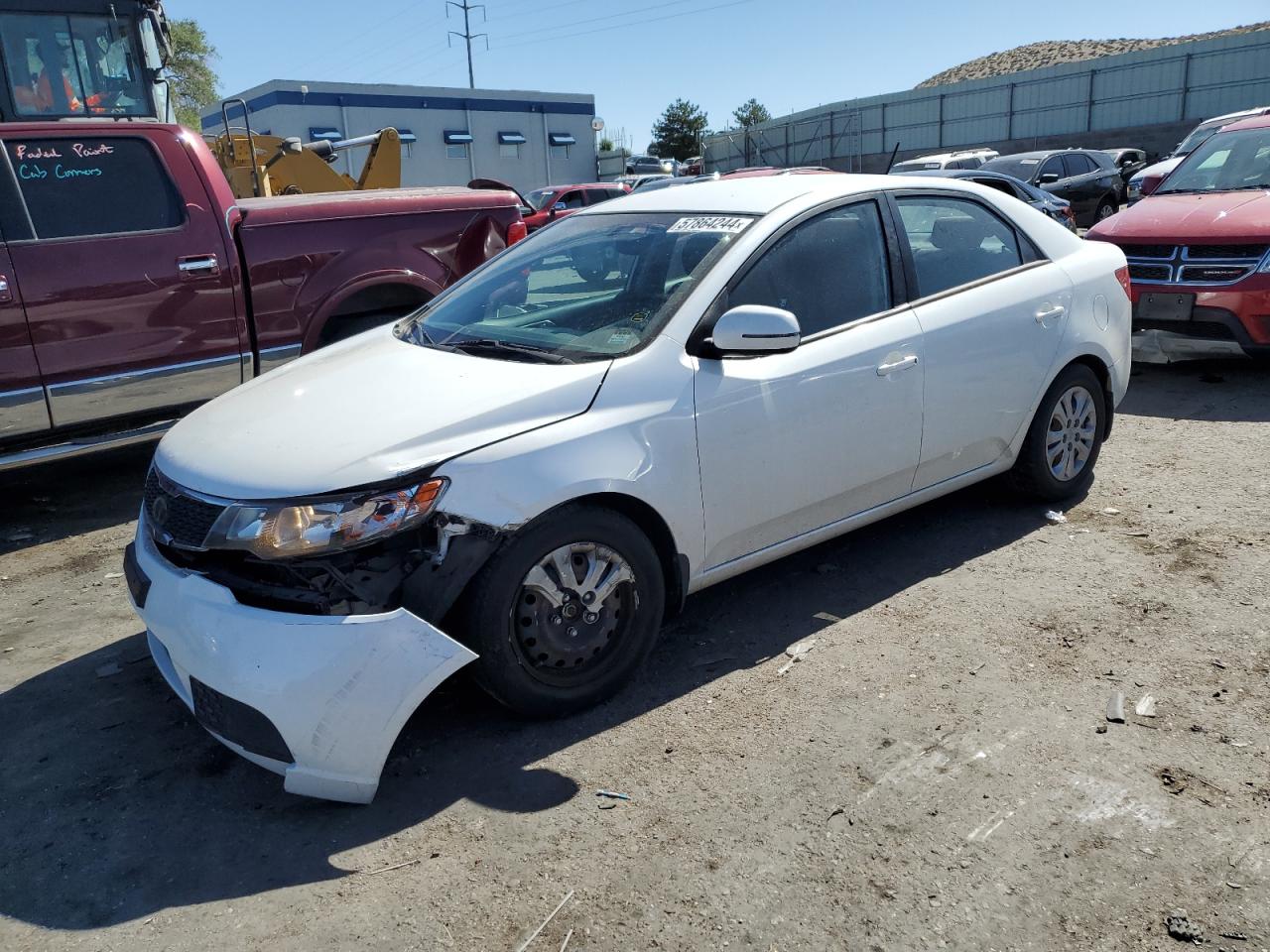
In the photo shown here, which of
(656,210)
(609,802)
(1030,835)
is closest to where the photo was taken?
(1030,835)

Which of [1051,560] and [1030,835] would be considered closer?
[1030,835]

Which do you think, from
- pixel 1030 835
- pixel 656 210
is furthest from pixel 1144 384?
pixel 1030 835

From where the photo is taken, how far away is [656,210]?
14.0ft

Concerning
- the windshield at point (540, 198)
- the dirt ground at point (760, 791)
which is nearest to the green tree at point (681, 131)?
the windshield at point (540, 198)

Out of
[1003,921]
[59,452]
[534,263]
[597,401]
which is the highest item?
[534,263]

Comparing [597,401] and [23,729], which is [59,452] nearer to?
[23,729]

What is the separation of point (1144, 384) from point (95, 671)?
745 centimetres

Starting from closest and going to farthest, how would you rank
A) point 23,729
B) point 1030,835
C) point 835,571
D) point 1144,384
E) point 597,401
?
point 1030,835 < point 597,401 < point 23,729 < point 835,571 < point 1144,384

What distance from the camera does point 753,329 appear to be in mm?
3445

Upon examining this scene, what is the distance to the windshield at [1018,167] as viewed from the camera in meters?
18.9

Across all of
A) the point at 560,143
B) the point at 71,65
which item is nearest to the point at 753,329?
the point at 71,65

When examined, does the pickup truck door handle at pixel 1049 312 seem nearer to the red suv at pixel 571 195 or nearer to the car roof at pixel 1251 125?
the car roof at pixel 1251 125

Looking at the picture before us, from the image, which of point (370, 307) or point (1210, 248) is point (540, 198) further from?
point (1210, 248)

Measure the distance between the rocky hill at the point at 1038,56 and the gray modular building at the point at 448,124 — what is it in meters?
23.6
